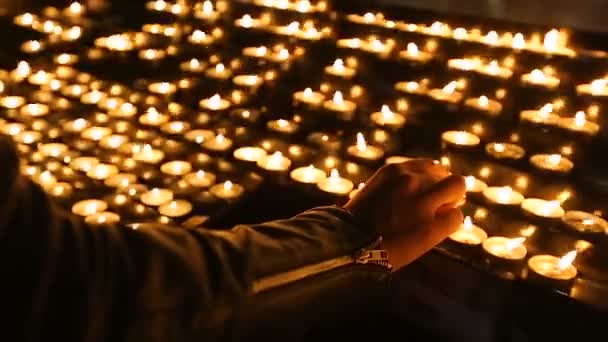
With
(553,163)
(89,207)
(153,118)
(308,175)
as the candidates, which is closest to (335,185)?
(308,175)

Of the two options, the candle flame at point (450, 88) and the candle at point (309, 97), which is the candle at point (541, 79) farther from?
the candle at point (309, 97)

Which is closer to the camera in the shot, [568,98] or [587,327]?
[587,327]

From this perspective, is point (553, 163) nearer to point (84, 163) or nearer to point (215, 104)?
point (215, 104)

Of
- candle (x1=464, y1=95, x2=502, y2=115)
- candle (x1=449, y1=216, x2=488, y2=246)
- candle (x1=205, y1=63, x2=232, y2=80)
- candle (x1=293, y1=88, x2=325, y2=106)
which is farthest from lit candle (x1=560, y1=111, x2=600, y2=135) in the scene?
candle (x1=205, y1=63, x2=232, y2=80)

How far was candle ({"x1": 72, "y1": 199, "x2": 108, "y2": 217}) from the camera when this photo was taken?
1.51 m

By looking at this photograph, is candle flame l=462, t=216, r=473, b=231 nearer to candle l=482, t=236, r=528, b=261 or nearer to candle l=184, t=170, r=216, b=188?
candle l=482, t=236, r=528, b=261

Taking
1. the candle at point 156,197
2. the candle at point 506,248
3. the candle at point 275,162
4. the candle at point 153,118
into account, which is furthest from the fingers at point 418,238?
the candle at point 153,118

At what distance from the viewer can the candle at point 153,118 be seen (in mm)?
1883

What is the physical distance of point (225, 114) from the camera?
190 cm

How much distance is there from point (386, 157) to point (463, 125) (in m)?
0.22

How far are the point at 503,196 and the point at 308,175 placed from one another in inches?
17.9

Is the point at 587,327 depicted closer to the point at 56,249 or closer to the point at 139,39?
the point at 56,249

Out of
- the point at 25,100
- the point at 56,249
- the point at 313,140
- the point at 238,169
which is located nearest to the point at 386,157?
the point at 313,140

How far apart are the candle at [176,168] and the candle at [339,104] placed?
415 mm
